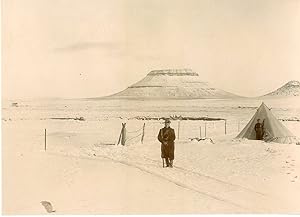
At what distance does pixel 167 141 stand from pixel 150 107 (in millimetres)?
131

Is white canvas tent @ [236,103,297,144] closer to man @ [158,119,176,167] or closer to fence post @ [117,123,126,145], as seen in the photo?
man @ [158,119,176,167]

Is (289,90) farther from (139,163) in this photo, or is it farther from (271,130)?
(139,163)

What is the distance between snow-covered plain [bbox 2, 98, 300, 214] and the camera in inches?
65.8

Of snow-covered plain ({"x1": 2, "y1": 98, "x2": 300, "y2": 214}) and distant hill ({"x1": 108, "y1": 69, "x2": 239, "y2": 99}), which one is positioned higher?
distant hill ({"x1": 108, "y1": 69, "x2": 239, "y2": 99})

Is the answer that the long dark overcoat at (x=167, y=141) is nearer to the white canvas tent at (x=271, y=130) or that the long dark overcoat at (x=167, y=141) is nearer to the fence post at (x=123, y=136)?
the fence post at (x=123, y=136)

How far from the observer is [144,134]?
67.2 inches

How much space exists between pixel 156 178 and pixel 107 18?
571 mm

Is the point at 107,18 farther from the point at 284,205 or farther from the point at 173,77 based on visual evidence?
the point at 284,205

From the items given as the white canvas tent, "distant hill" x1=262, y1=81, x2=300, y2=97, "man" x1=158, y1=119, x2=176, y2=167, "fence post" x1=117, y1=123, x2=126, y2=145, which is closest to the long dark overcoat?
"man" x1=158, y1=119, x2=176, y2=167

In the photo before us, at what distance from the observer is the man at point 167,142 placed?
67.0 inches

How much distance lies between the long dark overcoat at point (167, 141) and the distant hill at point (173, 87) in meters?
0.12

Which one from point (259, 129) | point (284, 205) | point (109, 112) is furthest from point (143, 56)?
point (284, 205)

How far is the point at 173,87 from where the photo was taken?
1720 mm

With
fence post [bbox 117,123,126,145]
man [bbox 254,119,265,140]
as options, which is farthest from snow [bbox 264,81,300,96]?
fence post [bbox 117,123,126,145]
